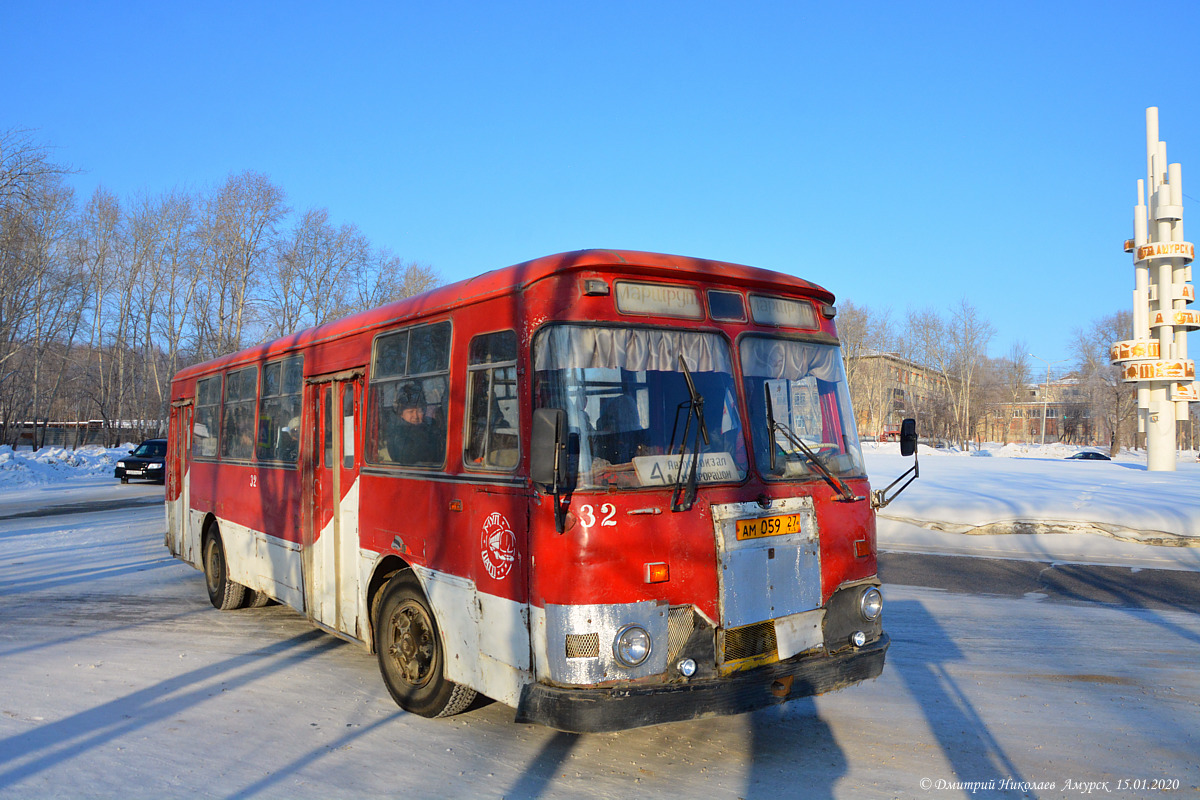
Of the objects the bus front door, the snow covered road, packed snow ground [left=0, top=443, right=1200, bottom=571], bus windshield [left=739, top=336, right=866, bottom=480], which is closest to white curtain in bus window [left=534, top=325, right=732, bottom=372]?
bus windshield [left=739, top=336, right=866, bottom=480]

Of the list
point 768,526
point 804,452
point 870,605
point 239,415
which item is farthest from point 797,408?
point 239,415

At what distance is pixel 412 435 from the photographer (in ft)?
19.2

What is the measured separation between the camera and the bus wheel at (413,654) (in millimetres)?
5406

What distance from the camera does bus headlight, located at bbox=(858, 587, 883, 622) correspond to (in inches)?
207

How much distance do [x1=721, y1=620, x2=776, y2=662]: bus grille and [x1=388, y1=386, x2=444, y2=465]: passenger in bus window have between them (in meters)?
2.15

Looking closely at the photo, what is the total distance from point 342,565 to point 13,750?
2358mm

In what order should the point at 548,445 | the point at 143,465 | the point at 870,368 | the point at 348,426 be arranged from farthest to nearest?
the point at 870,368 < the point at 143,465 < the point at 348,426 < the point at 548,445

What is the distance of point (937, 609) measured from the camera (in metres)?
9.32

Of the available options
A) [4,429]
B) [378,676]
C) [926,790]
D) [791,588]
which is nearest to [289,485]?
[378,676]

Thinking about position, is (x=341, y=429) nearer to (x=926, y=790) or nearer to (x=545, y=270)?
(x=545, y=270)

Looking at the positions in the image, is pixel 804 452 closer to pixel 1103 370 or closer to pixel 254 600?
pixel 254 600

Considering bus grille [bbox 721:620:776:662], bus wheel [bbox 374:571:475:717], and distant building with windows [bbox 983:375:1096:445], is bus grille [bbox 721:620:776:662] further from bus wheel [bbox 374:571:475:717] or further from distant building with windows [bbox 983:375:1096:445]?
distant building with windows [bbox 983:375:1096:445]

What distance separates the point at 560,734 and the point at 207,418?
7049 mm

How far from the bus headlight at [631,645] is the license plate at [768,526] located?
0.82 metres
